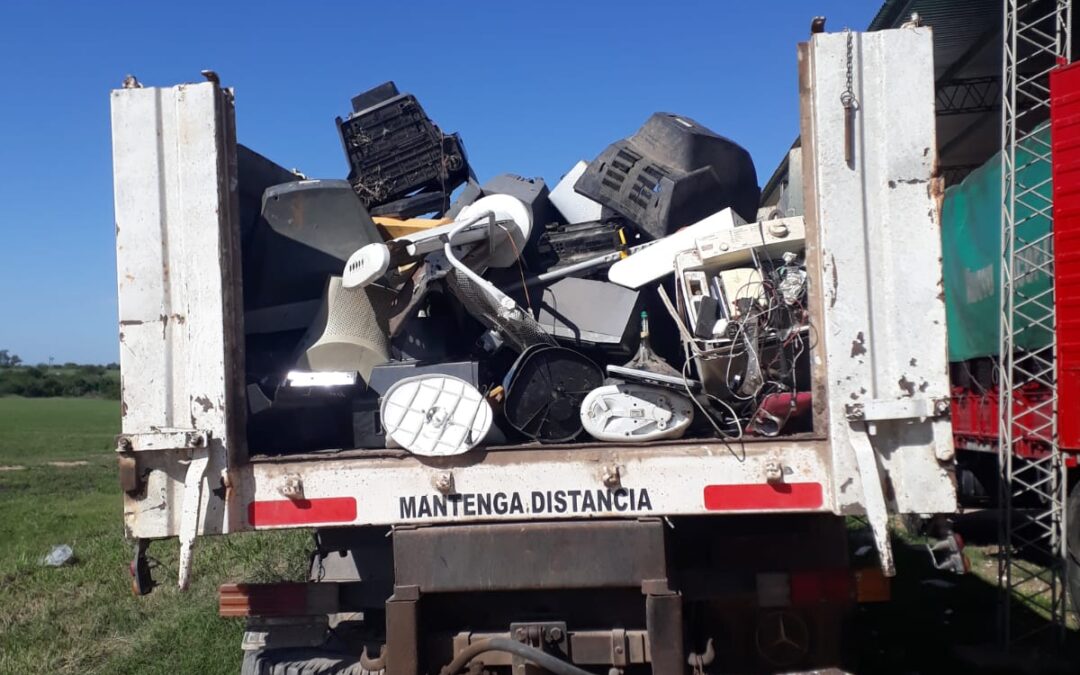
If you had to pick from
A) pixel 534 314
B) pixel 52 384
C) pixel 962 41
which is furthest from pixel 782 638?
pixel 52 384

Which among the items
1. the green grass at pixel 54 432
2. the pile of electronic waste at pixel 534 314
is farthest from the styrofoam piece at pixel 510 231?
the green grass at pixel 54 432

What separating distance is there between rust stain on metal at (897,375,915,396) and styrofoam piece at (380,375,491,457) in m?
1.27

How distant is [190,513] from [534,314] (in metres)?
1.50

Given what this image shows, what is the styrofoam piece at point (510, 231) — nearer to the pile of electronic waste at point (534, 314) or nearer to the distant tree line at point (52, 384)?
the pile of electronic waste at point (534, 314)

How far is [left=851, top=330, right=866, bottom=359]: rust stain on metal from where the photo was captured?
9.57 ft

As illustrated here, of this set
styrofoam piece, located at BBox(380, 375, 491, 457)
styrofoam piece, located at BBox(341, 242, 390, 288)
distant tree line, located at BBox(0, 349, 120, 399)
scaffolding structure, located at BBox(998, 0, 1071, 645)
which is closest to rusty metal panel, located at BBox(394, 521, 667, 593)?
styrofoam piece, located at BBox(380, 375, 491, 457)

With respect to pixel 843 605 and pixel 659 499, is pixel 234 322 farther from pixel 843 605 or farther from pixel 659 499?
pixel 843 605

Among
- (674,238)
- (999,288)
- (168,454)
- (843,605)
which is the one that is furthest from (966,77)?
(168,454)

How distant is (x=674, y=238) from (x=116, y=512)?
36.2ft

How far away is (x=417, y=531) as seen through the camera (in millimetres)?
3064

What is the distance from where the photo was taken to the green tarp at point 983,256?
21.8ft

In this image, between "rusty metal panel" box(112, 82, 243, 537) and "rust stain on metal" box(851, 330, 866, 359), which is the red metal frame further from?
"rusty metal panel" box(112, 82, 243, 537)

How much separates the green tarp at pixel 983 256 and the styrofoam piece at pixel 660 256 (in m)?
3.51

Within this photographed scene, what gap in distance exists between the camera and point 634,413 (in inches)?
128
